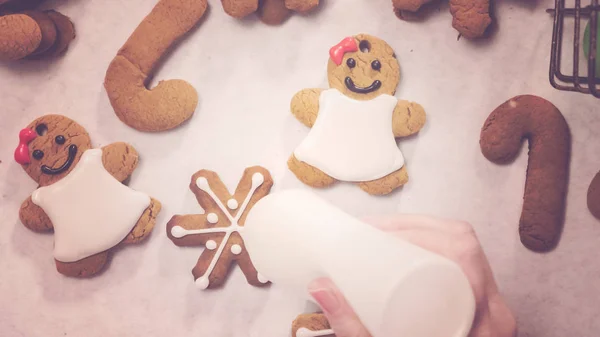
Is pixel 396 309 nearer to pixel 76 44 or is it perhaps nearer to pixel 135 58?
pixel 135 58

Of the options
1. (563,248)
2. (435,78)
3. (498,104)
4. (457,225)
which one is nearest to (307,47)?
(435,78)

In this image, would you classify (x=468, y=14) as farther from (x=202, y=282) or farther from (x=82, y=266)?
(x=82, y=266)

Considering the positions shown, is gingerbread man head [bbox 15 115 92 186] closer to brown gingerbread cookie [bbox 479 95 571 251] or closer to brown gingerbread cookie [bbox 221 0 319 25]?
brown gingerbread cookie [bbox 221 0 319 25]

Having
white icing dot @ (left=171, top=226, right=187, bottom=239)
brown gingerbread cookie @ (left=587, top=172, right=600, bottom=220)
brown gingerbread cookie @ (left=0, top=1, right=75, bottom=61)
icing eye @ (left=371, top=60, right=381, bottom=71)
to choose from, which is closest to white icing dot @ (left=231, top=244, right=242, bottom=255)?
white icing dot @ (left=171, top=226, right=187, bottom=239)

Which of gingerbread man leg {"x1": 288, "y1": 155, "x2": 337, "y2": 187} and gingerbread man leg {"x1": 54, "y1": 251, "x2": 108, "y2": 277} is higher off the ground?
gingerbread man leg {"x1": 288, "y1": 155, "x2": 337, "y2": 187}

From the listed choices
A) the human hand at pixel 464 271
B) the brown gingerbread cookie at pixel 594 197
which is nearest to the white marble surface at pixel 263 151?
the brown gingerbread cookie at pixel 594 197
